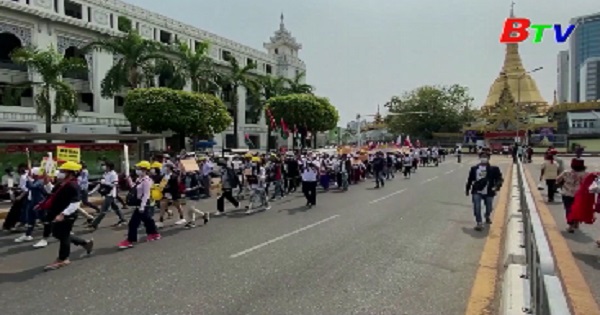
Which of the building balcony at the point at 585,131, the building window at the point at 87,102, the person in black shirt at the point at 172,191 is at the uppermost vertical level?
the building window at the point at 87,102

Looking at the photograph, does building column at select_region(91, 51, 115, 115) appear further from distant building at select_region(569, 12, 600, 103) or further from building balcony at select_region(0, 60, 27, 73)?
distant building at select_region(569, 12, 600, 103)

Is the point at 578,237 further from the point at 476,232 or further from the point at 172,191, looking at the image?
the point at 172,191

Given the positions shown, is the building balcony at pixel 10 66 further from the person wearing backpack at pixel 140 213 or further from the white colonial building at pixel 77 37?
the person wearing backpack at pixel 140 213

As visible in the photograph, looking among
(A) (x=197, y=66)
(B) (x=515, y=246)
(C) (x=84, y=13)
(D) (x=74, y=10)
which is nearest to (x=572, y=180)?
(B) (x=515, y=246)

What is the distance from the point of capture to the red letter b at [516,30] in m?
19.0

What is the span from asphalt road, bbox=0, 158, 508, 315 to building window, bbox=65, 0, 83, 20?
2810 centimetres

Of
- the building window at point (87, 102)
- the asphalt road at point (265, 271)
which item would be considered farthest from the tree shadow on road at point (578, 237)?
the building window at point (87, 102)

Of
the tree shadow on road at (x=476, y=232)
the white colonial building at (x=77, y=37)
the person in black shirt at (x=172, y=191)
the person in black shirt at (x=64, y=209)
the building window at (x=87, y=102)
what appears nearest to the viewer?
the person in black shirt at (x=64, y=209)

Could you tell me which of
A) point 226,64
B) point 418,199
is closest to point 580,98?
point 226,64

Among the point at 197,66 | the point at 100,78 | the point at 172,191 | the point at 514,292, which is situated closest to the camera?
the point at 514,292

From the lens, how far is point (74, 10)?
33.1 metres

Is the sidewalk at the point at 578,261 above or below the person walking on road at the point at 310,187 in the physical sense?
below

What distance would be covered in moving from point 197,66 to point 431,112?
4687 cm

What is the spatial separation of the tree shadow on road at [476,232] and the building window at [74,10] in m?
32.4
